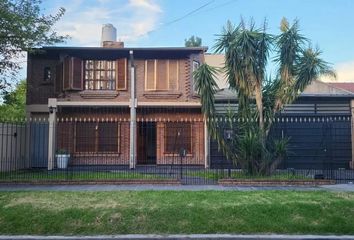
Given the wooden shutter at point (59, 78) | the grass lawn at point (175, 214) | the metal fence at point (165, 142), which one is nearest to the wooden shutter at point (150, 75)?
the metal fence at point (165, 142)

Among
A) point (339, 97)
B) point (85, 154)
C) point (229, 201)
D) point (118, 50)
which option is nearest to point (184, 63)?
point (118, 50)

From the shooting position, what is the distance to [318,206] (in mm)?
8766

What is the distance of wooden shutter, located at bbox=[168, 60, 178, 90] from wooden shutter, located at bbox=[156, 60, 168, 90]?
26 centimetres

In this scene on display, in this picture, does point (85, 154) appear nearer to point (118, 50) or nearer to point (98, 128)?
point (98, 128)

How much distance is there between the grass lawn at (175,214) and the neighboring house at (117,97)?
978 cm

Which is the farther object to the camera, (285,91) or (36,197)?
(285,91)

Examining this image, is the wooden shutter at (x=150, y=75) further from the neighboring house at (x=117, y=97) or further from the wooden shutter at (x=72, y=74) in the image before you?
the wooden shutter at (x=72, y=74)

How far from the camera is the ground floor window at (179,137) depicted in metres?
19.9

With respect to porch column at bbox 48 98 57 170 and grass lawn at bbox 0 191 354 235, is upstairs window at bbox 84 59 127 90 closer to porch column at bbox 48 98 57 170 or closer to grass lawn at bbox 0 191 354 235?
porch column at bbox 48 98 57 170

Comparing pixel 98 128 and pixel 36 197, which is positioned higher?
pixel 98 128

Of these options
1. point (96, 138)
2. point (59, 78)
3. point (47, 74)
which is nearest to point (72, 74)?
point (59, 78)

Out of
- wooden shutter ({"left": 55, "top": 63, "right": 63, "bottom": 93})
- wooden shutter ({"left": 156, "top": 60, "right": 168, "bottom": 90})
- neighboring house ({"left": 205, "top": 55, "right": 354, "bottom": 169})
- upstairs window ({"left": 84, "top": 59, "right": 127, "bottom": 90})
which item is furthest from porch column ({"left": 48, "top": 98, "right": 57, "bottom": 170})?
neighboring house ({"left": 205, "top": 55, "right": 354, "bottom": 169})

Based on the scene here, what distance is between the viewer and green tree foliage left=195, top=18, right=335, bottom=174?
1390 centimetres

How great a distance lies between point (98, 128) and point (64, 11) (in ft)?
20.0
